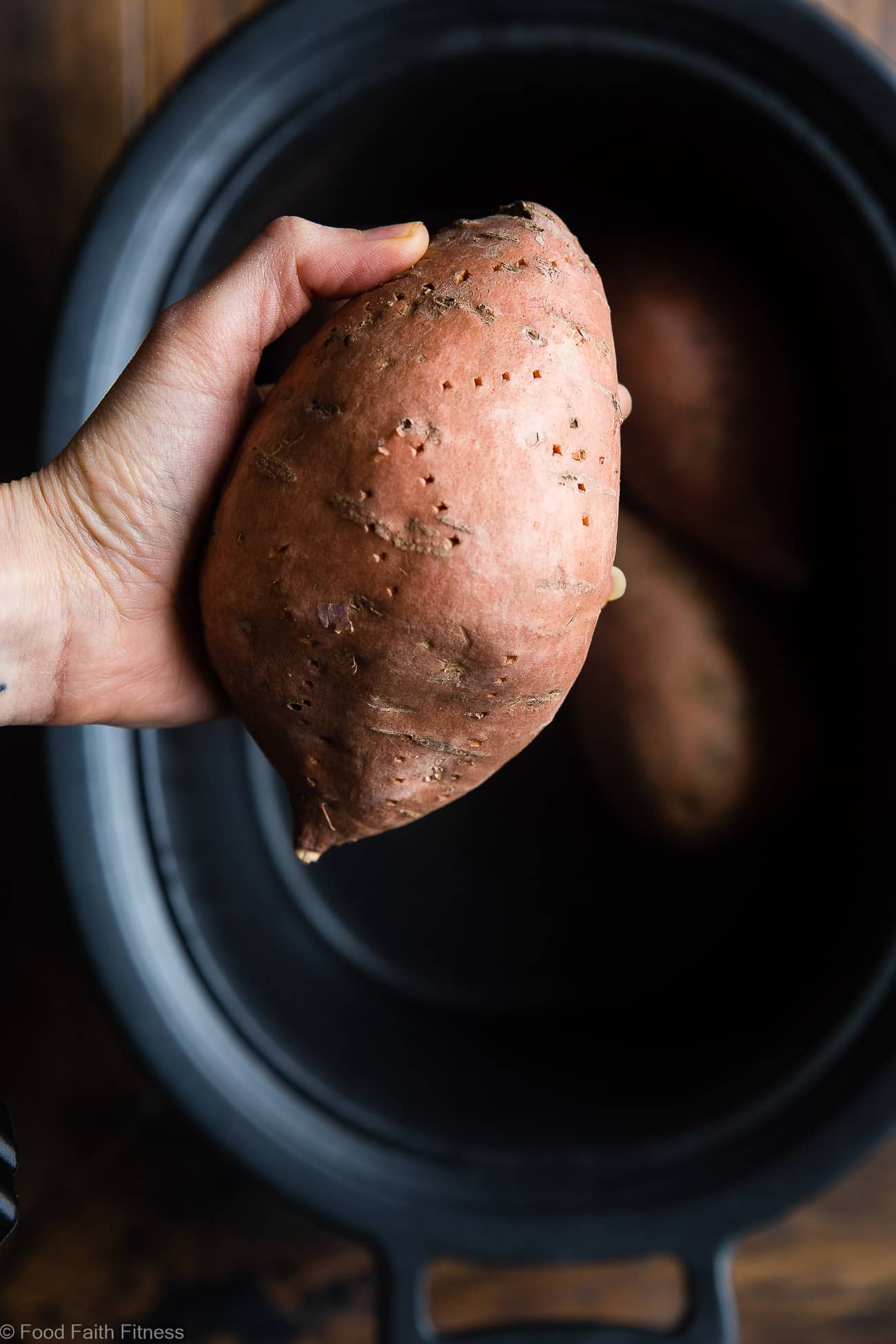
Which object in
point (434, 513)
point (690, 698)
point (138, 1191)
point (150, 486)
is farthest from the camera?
point (138, 1191)

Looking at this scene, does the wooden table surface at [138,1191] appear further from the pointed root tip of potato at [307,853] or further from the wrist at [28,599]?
the pointed root tip of potato at [307,853]

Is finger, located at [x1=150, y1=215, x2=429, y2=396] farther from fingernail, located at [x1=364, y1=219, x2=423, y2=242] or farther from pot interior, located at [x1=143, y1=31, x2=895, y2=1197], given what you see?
pot interior, located at [x1=143, y1=31, x2=895, y2=1197]

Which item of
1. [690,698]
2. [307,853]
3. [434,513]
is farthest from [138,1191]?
[434,513]

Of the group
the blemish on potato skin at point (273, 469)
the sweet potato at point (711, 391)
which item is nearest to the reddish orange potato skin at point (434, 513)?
the blemish on potato skin at point (273, 469)

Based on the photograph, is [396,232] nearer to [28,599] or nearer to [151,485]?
[151,485]

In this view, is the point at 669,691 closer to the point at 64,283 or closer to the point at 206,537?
the point at 206,537

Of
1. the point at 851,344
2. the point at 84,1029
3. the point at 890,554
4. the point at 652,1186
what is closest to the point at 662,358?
the point at 851,344
